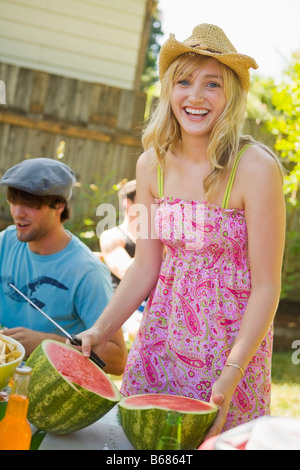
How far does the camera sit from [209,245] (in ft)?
8.00

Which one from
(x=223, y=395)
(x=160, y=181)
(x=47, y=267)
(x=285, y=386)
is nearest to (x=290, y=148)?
(x=285, y=386)

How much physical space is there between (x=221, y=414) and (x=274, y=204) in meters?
0.77

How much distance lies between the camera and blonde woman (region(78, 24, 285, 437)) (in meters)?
2.34

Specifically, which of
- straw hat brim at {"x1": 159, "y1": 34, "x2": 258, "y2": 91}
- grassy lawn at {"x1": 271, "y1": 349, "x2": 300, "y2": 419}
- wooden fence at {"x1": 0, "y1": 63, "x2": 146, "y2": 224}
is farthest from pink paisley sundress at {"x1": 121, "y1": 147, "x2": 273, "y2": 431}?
wooden fence at {"x1": 0, "y1": 63, "x2": 146, "y2": 224}

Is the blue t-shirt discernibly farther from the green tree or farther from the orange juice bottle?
the green tree

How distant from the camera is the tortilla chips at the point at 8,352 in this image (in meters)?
2.00

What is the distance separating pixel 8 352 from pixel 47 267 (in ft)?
4.30

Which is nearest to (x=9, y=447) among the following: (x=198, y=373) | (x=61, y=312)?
(x=198, y=373)

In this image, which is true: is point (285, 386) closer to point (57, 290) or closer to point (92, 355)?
point (57, 290)

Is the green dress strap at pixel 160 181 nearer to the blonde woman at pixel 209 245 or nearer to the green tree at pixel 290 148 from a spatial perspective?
the blonde woman at pixel 209 245

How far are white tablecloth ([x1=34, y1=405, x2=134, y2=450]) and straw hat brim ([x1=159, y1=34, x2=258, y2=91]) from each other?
4.28ft

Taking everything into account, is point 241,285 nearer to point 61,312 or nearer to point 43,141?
point 61,312

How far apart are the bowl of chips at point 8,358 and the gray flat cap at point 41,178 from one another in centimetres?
123

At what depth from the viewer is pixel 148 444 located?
178 centimetres
